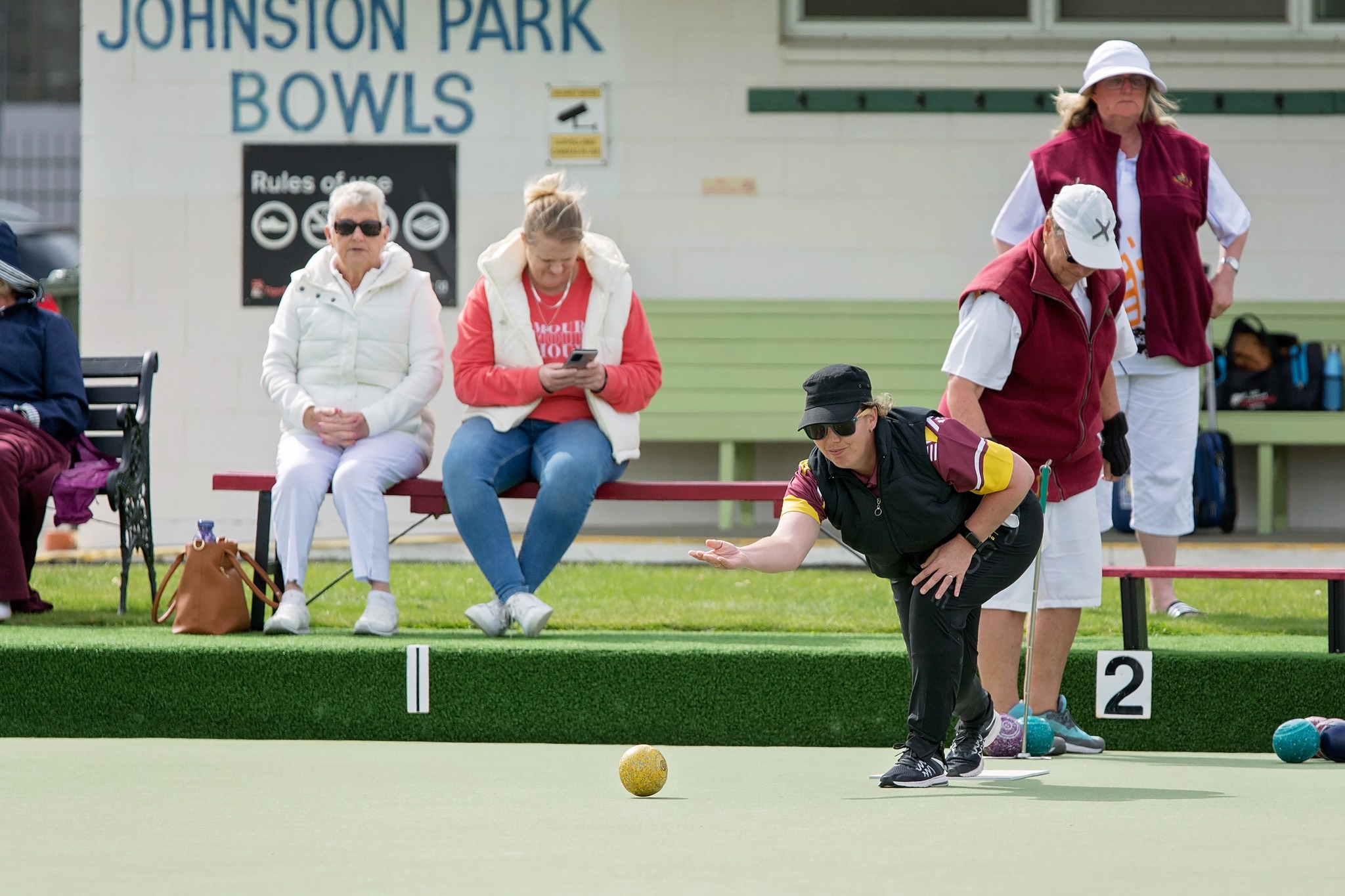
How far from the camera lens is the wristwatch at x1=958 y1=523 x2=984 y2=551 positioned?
11.7 ft

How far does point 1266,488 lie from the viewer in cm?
775

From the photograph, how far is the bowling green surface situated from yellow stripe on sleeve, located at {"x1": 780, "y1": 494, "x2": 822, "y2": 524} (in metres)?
0.57

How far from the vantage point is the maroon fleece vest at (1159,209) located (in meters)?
4.90

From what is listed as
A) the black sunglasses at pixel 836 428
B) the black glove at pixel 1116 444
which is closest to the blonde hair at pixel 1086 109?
the black glove at pixel 1116 444

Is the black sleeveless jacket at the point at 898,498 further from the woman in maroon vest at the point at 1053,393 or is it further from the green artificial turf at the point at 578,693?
the green artificial turf at the point at 578,693

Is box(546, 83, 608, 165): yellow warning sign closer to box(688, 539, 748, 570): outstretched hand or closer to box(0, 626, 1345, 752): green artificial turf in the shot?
box(0, 626, 1345, 752): green artificial turf

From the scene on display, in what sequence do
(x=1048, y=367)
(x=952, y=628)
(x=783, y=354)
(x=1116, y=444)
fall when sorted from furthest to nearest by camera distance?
(x=783, y=354) → (x=1116, y=444) → (x=1048, y=367) → (x=952, y=628)

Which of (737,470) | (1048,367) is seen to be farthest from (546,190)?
(737,470)

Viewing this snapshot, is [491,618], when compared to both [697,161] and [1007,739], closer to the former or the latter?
[1007,739]

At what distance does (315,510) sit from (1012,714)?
82.8 inches

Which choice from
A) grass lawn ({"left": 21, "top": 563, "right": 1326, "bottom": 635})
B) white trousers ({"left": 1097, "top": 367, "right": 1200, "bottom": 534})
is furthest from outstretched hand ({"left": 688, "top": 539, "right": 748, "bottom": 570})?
white trousers ({"left": 1097, "top": 367, "right": 1200, "bottom": 534})

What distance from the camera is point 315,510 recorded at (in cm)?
499

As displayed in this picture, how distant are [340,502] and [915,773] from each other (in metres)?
2.11

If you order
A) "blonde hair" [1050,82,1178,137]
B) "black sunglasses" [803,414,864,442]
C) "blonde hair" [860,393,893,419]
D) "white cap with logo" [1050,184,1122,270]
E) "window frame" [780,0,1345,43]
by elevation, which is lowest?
"black sunglasses" [803,414,864,442]
